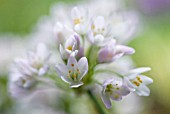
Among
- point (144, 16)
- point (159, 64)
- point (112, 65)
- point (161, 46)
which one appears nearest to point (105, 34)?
point (112, 65)

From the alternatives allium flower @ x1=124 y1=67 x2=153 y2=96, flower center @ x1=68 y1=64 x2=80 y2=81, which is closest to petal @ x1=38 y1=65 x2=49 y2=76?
flower center @ x1=68 y1=64 x2=80 y2=81

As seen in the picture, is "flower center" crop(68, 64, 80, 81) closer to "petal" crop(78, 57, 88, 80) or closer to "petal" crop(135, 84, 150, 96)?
"petal" crop(78, 57, 88, 80)

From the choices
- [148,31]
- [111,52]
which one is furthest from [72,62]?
[148,31]

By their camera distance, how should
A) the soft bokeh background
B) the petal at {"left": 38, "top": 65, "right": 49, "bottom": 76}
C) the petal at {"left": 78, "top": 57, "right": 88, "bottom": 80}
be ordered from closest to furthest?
the petal at {"left": 78, "top": 57, "right": 88, "bottom": 80} → the petal at {"left": 38, "top": 65, "right": 49, "bottom": 76} → the soft bokeh background

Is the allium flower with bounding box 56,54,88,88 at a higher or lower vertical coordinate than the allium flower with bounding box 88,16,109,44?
lower

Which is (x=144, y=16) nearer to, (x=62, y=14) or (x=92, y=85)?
(x=62, y=14)

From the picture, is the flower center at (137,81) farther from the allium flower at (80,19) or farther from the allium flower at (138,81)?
the allium flower at (80,19)
